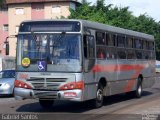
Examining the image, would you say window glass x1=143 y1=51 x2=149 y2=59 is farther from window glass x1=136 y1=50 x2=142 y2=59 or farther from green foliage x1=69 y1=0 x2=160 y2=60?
green foliage x1=69 y1=0 x2=160 y2=60

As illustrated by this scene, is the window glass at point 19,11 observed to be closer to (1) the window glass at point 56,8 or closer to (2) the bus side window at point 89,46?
(1) the window glass at point 56,8

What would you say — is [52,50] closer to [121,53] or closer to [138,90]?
[121,53]

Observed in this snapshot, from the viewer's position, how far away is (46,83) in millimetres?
16516

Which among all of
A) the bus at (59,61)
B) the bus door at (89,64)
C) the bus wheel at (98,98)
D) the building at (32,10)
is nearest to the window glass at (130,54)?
the bus at (59,61)

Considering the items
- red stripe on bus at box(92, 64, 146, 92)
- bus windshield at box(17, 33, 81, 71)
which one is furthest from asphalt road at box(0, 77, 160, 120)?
bus windshield at box(17, 33, 81, 71)

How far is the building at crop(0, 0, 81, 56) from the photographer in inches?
3145

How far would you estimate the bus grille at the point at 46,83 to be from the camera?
645 inches

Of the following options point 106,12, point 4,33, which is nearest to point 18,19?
point 4,33

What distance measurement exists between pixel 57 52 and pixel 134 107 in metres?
3.69

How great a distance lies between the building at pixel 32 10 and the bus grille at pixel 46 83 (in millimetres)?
62337

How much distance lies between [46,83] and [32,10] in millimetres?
66219

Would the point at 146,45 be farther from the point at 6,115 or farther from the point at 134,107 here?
the point at 6,115

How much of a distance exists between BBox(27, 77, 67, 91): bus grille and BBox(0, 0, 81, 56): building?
205 feet

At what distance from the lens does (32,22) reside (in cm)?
1714
